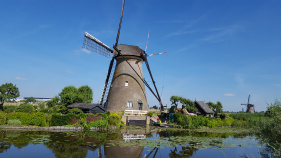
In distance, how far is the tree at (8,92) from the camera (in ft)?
123

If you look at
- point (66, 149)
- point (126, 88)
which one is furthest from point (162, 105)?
point (66, 149)

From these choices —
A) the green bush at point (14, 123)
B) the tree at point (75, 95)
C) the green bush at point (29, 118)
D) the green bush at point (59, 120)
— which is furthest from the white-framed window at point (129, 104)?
the green bush at point (14, 123)

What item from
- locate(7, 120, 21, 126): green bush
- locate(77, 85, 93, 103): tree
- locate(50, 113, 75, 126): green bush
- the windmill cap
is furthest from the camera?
locate(77, 85, 93, 103): tree

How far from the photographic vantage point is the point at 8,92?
128ft

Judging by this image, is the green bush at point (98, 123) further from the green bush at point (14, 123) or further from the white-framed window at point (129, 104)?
the white-framed window at point (129, 104)

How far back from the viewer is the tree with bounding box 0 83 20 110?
123 feet

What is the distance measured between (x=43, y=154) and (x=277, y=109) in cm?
1095

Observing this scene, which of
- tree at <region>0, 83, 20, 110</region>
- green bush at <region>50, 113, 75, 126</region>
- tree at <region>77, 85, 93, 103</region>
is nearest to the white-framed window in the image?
green bush at <region>50, 113, 75, 126</region>

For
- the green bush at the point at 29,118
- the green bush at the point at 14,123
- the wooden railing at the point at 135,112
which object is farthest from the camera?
the wooden railing at the point at 135,112

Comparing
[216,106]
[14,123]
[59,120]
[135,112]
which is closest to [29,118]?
[14,123]

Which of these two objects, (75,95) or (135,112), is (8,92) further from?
(135,112)

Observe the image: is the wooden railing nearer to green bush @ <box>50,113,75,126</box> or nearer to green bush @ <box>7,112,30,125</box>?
green bush @ <box>50,113,75,126</box>

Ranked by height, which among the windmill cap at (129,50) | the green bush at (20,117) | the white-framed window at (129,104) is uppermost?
the windmill cap at (129,50)

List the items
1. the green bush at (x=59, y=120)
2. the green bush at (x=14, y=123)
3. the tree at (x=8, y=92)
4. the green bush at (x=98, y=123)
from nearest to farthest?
the green bush at (x=14, y=123), the green bush at (x=59, y=120), the green bush at (x=98, y=123), the tree at (x=8, y=92)
